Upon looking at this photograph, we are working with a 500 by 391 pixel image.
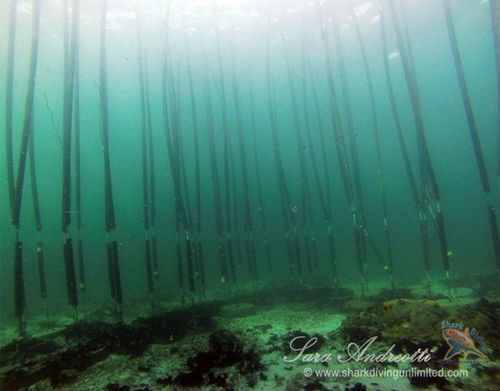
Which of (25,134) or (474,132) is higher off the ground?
(25,134)

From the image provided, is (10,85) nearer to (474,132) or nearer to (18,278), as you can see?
(18,278)

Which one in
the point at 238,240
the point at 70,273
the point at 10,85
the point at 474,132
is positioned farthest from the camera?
the point at 238,240

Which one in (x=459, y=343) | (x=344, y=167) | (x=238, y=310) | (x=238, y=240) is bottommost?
(x=238, y=310)

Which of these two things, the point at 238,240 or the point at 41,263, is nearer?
the point at 41,263

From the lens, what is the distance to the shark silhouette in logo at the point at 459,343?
14.3ft

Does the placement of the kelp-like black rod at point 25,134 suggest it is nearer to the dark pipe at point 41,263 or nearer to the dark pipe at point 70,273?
the dark pipe at point 70,273

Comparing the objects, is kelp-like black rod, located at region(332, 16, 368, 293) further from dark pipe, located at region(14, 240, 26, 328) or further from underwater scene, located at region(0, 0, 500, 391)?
dark pipe, located at region(14, 240, 26, 328)

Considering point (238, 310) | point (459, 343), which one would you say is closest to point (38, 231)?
point (238, 310)

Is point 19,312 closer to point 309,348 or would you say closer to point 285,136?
point 309,348

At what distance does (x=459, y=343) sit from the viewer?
4508 millimetres

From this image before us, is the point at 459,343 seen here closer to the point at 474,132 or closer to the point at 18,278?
the point at 474,132
